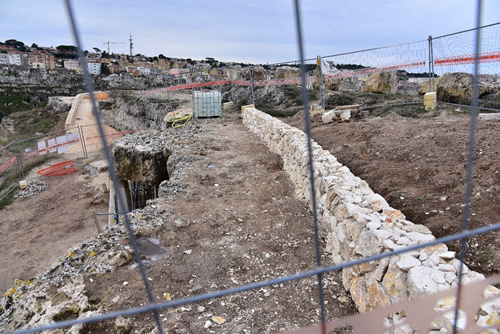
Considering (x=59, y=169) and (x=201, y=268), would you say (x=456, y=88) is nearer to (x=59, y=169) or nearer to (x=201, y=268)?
(x=201, y=268)

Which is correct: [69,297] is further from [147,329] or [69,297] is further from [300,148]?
[300,148]

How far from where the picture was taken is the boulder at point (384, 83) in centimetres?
1378

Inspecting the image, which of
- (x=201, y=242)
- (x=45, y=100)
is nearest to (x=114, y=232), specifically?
(x=201, y=242)

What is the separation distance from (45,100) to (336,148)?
41.2 metres

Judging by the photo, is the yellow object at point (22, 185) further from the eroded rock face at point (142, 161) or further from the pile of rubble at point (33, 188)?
the eroded rock face at point (142, 161)

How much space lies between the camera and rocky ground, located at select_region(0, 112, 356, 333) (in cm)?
327

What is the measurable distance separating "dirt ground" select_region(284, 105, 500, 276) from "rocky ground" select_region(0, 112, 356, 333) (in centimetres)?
126

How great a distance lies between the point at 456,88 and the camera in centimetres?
978

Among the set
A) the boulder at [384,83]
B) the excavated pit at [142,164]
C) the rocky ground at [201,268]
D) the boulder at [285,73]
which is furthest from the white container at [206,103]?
the rocky ground at [201,268]

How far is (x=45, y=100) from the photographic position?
125 feet

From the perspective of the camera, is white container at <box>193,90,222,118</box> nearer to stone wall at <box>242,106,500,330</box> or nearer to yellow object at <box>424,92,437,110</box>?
yellow object at <box>424,92,437,110</box>

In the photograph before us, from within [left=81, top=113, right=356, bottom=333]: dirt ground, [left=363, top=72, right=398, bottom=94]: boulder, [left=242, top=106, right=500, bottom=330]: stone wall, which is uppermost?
[left=363, top=72, right=398, bottom=94]: boulder

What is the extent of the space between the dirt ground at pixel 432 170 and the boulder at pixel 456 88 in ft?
6.02

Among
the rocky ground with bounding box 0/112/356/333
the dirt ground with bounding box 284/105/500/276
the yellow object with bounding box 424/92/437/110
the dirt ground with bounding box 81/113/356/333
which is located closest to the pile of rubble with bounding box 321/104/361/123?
the dirt ground with bounding box 284/105/500/276
